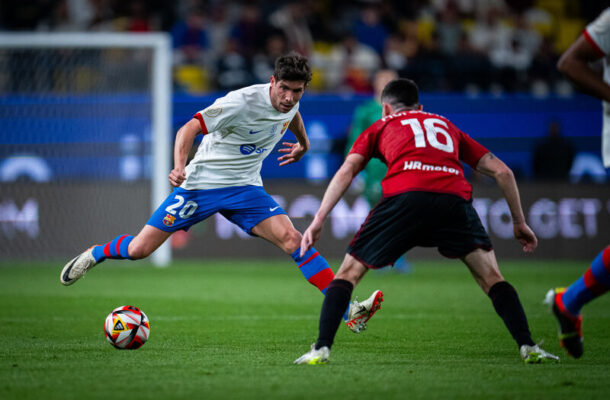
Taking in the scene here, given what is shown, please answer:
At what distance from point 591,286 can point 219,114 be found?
292 cm

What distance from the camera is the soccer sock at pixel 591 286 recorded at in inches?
203

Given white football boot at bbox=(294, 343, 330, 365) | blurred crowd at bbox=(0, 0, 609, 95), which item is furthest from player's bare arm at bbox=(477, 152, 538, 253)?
blurred crowd at bbox=(0, 0, 609, 95)

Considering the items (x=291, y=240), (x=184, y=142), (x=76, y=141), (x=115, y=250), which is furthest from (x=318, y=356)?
(x=76, y=141)

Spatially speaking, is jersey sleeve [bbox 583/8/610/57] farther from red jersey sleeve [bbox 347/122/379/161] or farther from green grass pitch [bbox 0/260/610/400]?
green grass pitch [bbox 0/260/610/400]

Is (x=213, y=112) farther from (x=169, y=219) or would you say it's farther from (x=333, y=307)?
(x=333, y=307)

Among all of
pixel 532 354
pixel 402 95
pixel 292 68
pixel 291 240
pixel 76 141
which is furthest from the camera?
pixel 76 141

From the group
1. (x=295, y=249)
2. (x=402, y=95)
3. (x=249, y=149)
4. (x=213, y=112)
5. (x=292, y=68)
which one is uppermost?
(x=292, y=68)

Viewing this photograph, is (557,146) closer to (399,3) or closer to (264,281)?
(399,3)

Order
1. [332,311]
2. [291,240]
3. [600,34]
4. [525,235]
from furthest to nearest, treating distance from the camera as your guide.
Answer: [291,240]
[525,235]
[332,311]
[600,34]

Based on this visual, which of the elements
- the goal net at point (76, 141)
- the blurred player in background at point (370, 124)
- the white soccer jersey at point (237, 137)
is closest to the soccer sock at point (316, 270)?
the white soccer jersey at point (237, 137)

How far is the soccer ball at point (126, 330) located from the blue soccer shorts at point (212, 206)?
97cm

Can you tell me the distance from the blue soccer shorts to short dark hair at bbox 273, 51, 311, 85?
1.05m

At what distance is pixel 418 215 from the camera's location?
5.25 m

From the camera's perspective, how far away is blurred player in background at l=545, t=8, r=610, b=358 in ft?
16.1
